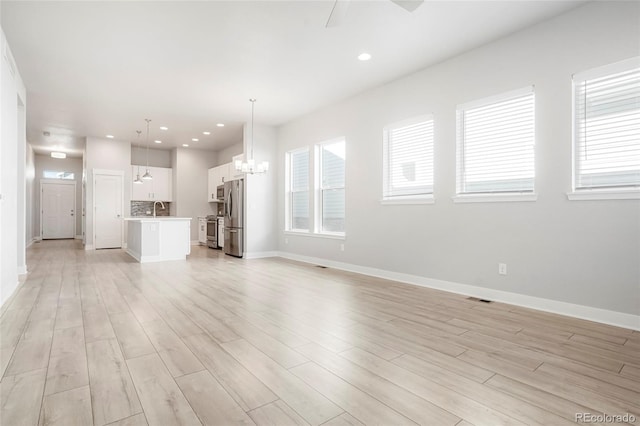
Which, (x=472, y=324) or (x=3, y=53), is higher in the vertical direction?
(x=3, y=53)

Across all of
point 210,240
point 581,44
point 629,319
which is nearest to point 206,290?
point 629,319

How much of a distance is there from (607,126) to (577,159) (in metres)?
0.36

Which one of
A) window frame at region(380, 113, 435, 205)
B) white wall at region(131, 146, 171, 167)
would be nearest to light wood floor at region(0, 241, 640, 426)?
window frame at region(380, 113, 435, 205)

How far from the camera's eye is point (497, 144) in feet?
12.2

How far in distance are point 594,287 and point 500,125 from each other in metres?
1.92

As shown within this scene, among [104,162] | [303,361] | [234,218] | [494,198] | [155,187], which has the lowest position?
[303,361]

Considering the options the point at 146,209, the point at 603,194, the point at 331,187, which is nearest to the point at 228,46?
the point at 331,187

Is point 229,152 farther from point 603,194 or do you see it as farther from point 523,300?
point 603,194

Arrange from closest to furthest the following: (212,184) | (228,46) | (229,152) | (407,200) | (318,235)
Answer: (228,46), (407,200), (318,235), (229,152), (212,184)

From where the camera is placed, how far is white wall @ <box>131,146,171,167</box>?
10.1 meters

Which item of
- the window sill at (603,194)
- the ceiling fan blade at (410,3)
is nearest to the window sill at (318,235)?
the window sill at (603,194)

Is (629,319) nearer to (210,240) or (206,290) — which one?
(206,290)

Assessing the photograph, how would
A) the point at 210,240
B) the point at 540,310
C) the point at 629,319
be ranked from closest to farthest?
the point at 629,319
the point at 540,310
the point at 210,240

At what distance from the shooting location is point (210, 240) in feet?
31.0
